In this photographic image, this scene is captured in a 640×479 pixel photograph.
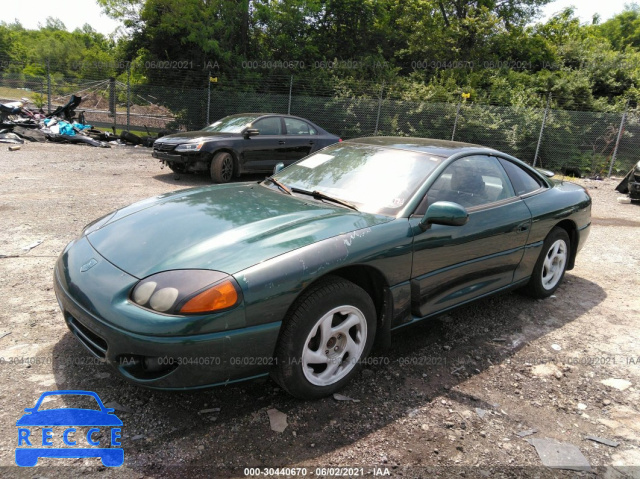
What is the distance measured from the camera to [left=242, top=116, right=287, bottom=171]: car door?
366 inches

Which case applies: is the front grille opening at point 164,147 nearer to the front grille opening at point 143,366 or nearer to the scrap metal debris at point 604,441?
the front grille opening at point 143,366

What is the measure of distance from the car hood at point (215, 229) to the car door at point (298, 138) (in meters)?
6.69

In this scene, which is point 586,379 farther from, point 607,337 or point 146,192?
point 146,192

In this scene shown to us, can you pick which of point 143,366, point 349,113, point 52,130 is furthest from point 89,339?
point 349,113

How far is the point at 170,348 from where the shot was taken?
2133mm

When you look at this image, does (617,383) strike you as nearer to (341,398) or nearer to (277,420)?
(341,398)

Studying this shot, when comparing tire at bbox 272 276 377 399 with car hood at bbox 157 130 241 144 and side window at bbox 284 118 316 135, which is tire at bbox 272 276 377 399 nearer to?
car hood at bbox 157 130 241 144

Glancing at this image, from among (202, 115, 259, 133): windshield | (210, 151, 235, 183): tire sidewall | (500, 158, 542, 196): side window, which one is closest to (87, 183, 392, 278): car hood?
(500, 158, 542, 196): side window

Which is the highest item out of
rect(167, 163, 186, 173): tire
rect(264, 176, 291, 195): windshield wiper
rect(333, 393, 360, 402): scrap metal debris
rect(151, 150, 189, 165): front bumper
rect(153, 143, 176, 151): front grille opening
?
rect(264, 176, 291, 195): windshield wiper

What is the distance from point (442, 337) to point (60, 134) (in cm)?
1394

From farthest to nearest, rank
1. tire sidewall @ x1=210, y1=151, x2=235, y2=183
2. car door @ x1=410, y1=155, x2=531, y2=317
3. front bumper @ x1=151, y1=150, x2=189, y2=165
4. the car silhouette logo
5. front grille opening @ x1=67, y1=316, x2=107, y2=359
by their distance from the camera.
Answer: tire sidewall @ x1=210, y1=151, x2=235, y2=183 < front bumper @ x1=151, y1=150, x2=189, y2=165 < car door @ x1=410, y1=155, x2=531, y2=317 < front grille opening @ x1=67, y1=316, x2=107, y2=359 < the car silhouette logo

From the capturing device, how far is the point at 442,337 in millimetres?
3539

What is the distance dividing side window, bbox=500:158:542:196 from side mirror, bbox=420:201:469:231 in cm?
127

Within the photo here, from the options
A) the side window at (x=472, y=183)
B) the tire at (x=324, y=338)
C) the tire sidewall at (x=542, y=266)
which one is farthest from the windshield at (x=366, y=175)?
the tire sidewall at (x=542, y=266)
